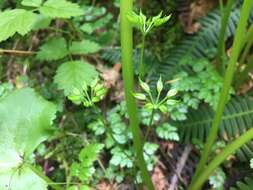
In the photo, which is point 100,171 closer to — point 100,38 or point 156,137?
point 156,137

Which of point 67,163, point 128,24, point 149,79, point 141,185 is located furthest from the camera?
point 149,79

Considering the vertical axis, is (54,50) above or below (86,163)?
above

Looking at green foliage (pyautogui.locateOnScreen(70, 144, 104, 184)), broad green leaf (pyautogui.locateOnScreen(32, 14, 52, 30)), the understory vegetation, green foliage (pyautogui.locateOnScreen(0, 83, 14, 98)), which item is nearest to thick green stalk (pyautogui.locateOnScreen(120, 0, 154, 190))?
the understory vegetation

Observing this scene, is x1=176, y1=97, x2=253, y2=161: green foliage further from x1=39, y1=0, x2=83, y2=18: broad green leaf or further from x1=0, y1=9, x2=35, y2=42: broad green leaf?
x1=0, y1=9, x2=35, y2=42: broad green leaf

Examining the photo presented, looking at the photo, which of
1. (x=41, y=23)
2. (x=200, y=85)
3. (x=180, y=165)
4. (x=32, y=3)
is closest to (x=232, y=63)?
(x=200, y=85)

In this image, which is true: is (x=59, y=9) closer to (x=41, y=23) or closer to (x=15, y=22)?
(x=15, y=22)

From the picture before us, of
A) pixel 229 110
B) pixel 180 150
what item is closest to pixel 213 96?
pixel 229 110
